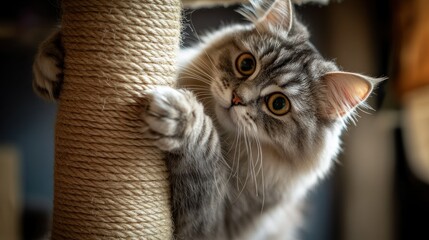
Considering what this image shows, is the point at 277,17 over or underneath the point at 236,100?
over

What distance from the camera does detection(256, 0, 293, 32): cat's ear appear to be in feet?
4.57

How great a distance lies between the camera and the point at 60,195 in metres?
1.12

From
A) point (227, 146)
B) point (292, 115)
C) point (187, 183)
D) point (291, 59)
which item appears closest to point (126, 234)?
point (187, 183)

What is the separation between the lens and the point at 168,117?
1031 mm

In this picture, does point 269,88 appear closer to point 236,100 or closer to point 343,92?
point 236,100

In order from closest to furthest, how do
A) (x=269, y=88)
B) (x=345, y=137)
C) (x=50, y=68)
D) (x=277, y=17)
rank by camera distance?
(x=50, y=68) < (x=269, y=88) < (x=277, y=17) < (x=345, y=137)

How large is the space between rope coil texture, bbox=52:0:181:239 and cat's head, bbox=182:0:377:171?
262mm

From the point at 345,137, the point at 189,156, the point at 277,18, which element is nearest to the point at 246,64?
the point at 277,18

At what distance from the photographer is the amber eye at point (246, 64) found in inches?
50.8

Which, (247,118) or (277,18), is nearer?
(247,118)

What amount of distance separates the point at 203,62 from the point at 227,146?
31 cm

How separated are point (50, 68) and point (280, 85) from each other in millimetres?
657

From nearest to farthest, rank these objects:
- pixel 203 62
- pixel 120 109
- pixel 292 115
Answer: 1. pixel 120 109
2. pixel 292 115
3. pixel 203 62

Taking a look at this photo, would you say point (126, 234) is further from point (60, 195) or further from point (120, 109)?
point (120, 109)
